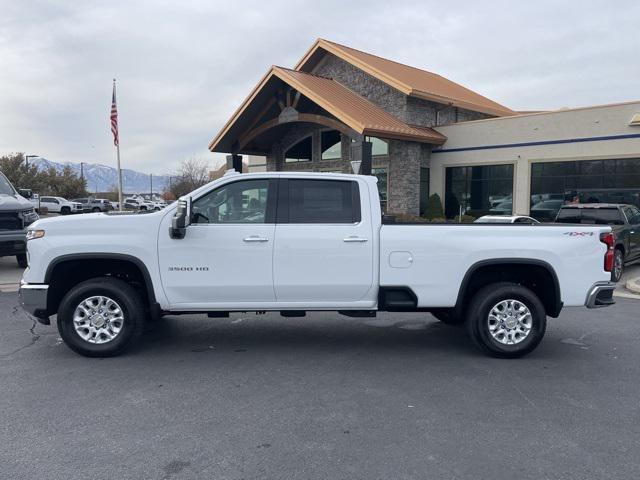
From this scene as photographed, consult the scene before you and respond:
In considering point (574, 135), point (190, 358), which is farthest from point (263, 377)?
point (574, 135)

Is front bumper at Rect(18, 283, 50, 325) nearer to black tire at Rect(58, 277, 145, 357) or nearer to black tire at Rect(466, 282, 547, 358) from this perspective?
black tire at Rect(58, 277, 145, 357)

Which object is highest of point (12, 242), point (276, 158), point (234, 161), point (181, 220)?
point (276, 158)

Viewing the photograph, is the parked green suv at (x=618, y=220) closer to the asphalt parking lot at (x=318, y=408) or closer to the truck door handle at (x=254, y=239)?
the asphalt parking lot at (x=318, y=408)

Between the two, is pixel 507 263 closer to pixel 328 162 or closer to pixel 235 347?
pixel 235 347

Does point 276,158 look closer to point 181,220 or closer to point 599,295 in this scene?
point 181,220

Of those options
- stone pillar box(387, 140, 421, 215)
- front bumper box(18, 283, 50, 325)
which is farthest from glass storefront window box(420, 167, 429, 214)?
front bumper box(18, 283, 50, 325)

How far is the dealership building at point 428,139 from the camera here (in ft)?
62.6

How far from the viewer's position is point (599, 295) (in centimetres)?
576

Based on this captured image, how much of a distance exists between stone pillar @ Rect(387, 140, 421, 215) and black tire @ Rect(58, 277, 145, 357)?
17.6 m

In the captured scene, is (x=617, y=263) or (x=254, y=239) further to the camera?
(x=617, y=263)

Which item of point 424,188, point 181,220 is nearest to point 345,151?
point 424,188

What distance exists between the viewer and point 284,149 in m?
27.5

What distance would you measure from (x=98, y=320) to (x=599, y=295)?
17.4 feet

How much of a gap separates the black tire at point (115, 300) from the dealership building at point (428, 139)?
12.9 metres
